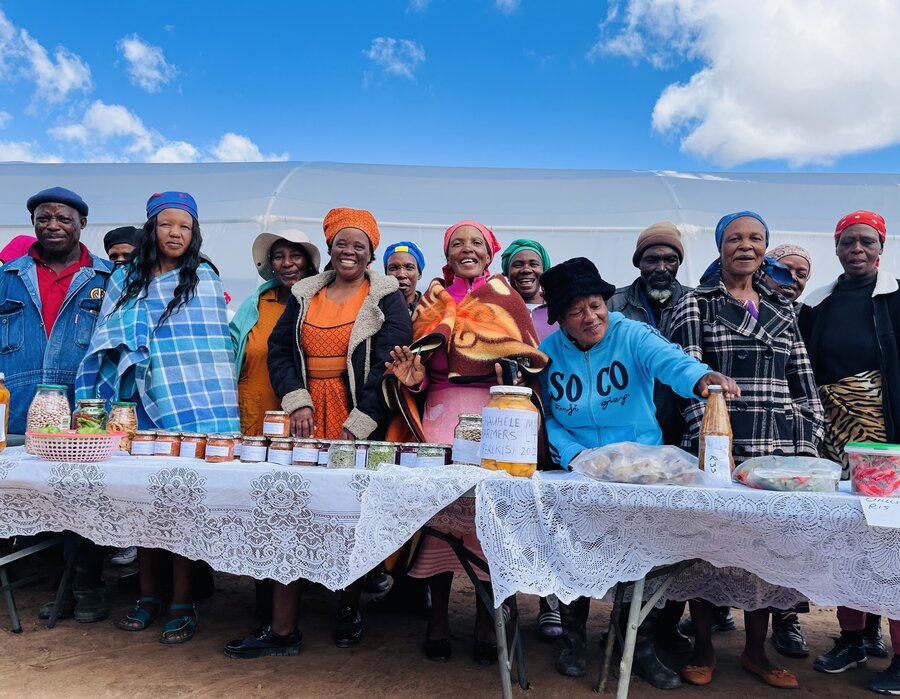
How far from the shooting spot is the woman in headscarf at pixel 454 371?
2928 millimetres

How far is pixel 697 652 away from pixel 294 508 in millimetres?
1846

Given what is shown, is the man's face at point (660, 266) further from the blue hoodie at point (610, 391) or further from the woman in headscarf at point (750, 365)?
the blue hoodie at point (610, 391)

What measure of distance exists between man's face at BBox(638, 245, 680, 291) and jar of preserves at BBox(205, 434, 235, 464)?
2.40 meters

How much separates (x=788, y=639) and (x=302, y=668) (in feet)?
7.64

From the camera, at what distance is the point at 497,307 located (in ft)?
10.1

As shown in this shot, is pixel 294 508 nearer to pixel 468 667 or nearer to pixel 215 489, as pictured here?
pixel 215 489

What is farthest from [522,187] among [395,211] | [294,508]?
[294,508]

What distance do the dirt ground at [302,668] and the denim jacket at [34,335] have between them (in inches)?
46.8

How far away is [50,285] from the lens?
377 cm

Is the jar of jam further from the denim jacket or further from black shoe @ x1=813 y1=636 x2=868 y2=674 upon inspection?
black shoe @ x1=813 y1=636 x2=868 y2=674

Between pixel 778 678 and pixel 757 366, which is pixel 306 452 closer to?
pixel 757 366

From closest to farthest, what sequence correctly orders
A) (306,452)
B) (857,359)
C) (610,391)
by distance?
(306,452)
(610,391)
(857,359)

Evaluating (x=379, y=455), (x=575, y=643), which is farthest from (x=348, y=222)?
(x=575, y=643)

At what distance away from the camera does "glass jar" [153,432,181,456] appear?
2640mm
